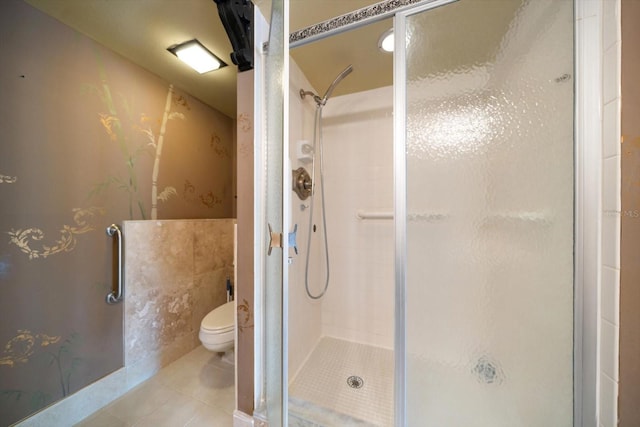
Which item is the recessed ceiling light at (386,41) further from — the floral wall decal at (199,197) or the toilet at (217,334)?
the toilet at (217,334)

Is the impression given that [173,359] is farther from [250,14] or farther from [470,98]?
[470,98]

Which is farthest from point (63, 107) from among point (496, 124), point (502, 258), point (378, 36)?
point (502, 258)

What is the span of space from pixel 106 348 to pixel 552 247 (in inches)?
90.4

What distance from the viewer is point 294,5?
1010 mm

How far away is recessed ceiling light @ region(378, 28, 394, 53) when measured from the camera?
1079 millimetres

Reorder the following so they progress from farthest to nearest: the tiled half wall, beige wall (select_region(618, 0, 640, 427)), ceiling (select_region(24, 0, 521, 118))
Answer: the tiled half wall → ceiling (select_region(24, 0, 521, 118)) → beige wall (select_region(618, 0, 640, 427))

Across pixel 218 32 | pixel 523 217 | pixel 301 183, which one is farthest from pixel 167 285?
pixel 523 217

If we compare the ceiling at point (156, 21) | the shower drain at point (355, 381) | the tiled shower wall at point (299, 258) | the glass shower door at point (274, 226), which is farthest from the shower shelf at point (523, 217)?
the shower drain at point (355, 381)

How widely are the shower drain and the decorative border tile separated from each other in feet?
6.52

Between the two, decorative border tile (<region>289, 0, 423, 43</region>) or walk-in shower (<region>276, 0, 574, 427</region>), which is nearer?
walk-in shower (<region>276, 0, 574, 427</region>)

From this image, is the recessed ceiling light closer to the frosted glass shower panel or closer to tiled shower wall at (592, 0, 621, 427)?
the frosted glass shower panel

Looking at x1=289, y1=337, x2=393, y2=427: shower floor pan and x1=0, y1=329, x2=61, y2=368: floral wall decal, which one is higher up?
x1=0, y1=329, x2=61, y2=368: floral wall decal

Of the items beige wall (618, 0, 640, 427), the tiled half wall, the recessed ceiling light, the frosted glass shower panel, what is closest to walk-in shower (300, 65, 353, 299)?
the recessed ceiling light

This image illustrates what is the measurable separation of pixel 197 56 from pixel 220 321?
1.80m
